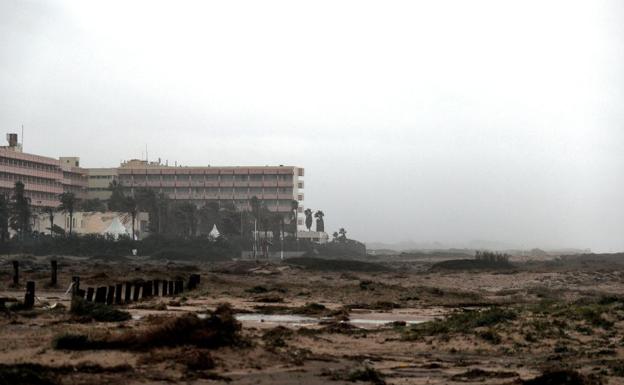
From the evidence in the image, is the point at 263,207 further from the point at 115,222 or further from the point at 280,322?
the point at 280,322

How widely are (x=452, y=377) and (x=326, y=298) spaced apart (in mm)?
26721

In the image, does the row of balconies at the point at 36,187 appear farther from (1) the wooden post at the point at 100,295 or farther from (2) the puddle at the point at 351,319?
(2) the puddle at the point at 351,319

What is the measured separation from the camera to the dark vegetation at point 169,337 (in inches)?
754

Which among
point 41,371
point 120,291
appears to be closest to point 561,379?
point 41,371

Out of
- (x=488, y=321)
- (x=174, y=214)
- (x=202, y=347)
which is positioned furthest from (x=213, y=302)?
(x=174, y=214)

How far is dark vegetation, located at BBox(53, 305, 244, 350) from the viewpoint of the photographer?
19156 mm

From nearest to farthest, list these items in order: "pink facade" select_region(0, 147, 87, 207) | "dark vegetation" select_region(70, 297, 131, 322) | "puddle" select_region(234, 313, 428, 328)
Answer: "dark vegetation" select_region(70, 297, 131, 322), "puddle" select_region(234, 313, 428, 328), "pink facade" select_region(0, 147, 87, 207)

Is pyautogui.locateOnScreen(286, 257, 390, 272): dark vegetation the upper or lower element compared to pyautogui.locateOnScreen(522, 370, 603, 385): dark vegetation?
upper

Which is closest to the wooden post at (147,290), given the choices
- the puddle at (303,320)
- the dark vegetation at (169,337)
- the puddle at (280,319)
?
the puddle at (280,319)

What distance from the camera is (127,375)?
53.1ft

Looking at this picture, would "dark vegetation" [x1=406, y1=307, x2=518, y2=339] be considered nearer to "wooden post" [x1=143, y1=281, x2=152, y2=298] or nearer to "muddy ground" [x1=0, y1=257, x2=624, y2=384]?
"muddy ground" [x1=0, y1=257, x2=624, y2=384]

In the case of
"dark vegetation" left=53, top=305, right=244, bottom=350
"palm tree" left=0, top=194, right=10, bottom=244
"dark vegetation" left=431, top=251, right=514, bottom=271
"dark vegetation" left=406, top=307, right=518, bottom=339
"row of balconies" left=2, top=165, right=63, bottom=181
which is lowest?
"dark vegetation" left=406, top=307, right=518, bottom=339

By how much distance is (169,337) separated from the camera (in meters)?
19.8

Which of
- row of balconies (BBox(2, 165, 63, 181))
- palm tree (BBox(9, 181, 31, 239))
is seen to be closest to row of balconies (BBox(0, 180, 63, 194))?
row of balconies (BBox(2, 165, 63, 181))
